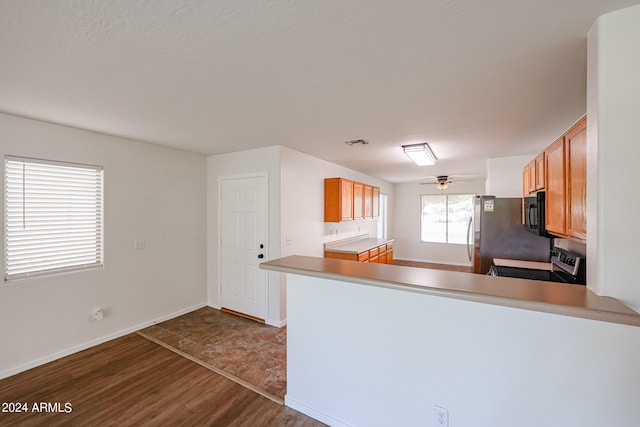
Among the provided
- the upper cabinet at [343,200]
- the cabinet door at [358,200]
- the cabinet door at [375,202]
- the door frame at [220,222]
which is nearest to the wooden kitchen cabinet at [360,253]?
the upper cabinet at [343,200]

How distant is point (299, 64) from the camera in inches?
62.6

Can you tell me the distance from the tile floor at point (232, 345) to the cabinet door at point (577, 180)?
7.87 feet

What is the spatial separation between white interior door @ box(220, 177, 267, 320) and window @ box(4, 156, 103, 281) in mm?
1494

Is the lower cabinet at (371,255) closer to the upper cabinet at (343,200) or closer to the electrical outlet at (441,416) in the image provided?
the upper cabinet at (343,200)

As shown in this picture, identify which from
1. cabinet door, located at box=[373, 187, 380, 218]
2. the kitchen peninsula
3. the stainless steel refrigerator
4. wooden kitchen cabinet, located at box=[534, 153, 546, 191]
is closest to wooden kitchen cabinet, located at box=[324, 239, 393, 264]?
cabinet door, located at box=[373, 187, 380, 218]

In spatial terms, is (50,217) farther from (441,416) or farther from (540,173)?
(540,173)

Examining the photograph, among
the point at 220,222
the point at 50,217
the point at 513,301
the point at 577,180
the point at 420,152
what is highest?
the point at 420,152

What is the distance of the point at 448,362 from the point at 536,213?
6.24ft

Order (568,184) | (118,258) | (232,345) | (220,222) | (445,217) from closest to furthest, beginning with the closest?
(568,184) < (232,345) < (118,258) < (220,222) < (445,217)

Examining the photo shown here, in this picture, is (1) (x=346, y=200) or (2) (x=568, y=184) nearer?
(2) (x=568, y=184)

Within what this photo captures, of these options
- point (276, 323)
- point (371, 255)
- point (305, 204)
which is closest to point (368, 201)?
point (371, 255)

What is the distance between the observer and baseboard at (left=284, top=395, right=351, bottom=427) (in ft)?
6.09

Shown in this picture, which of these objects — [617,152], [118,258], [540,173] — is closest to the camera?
[617,152]

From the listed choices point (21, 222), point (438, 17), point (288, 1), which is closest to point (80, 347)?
point (21, 222)
